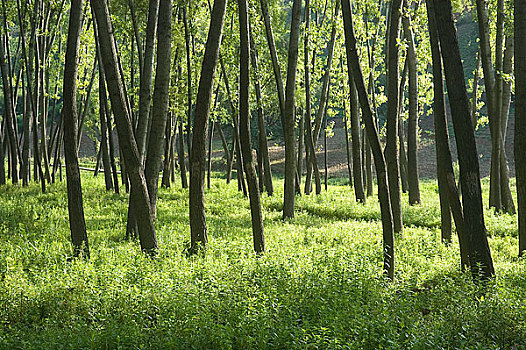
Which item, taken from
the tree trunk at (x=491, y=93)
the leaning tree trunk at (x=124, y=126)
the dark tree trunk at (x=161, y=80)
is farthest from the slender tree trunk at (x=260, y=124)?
the leaning tree trunk at (x=124, y=126)

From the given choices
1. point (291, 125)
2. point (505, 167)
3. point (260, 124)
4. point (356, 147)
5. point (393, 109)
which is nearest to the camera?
point (393, 109)

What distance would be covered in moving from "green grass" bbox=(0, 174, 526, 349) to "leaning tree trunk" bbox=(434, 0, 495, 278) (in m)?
0.39

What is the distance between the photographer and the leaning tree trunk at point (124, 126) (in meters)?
7.90

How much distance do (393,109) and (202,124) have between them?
405cm

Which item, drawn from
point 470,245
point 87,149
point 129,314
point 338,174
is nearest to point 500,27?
point 470,245

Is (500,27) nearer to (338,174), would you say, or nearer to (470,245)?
(470,245)

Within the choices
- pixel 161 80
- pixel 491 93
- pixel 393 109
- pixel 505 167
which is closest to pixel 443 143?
pixel 393 109

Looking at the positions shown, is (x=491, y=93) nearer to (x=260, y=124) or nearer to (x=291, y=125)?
(x=291, y=125)

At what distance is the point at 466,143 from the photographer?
21.8ft

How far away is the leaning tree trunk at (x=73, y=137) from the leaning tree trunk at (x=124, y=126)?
1.72 feet

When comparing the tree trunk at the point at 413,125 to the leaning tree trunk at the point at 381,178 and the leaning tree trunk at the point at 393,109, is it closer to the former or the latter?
the leaning tree trunk at the point at 393,109

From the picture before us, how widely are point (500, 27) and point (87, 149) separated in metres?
54.3

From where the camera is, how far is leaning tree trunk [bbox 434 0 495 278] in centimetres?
662

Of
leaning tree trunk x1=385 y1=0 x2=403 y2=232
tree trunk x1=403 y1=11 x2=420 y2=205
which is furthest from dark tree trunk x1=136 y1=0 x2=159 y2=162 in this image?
tree trunk x1=403 y1=11 x2=420 y2=205
